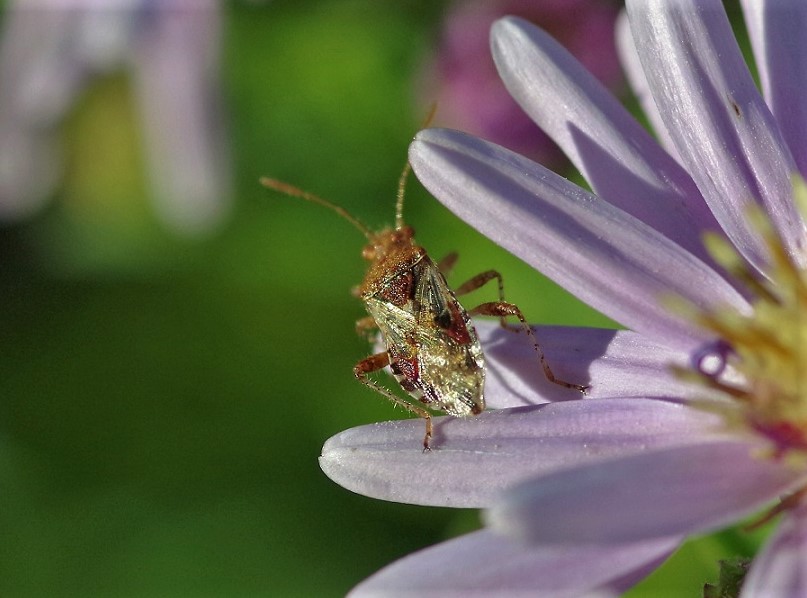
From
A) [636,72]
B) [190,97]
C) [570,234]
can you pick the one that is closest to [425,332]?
[570,234]

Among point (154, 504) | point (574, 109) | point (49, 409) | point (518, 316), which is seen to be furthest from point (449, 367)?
point (49, 409)

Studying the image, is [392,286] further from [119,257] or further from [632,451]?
[119,257]

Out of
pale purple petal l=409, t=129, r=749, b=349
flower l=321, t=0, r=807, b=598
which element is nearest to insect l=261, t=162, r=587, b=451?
flower l=321, t=0, r=807, b=598

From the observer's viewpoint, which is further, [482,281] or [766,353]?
[482,281]

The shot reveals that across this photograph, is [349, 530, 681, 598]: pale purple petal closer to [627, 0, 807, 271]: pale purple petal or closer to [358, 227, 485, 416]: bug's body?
[358, 227, 485, 416]: bug's body

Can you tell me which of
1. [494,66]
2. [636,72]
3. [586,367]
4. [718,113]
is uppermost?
[494,66]

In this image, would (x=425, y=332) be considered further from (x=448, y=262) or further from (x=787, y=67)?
(x=787, y=67)
